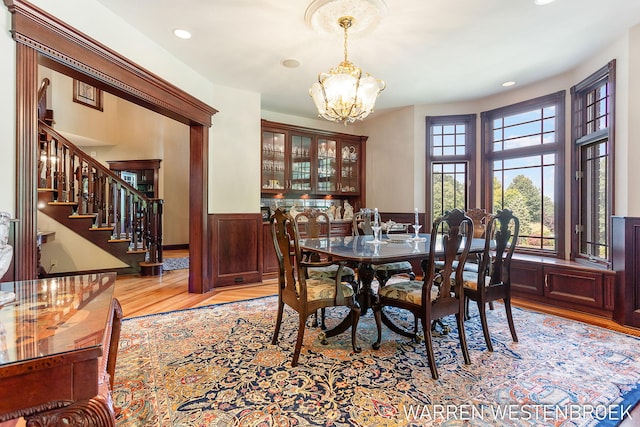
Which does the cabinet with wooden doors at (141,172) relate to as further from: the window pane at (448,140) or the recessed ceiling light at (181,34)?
the window pane at (448,140)

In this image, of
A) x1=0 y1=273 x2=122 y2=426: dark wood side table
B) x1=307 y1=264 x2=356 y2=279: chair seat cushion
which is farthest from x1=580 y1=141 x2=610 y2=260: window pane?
x1=0 y1=273 x2=122 y2=426: dark wood side table

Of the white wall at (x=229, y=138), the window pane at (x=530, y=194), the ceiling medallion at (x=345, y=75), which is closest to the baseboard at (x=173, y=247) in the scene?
the white wall at (x=229, y=138)

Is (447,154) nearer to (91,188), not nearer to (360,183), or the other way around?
(360,183)

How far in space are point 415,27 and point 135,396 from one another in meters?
3.58

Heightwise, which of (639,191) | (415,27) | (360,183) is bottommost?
(639,191)

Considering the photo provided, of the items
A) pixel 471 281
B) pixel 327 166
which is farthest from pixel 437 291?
pixel 327 166

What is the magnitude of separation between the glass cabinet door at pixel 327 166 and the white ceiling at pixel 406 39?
1.60m

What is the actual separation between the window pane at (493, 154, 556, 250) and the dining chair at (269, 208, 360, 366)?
3.36 metres

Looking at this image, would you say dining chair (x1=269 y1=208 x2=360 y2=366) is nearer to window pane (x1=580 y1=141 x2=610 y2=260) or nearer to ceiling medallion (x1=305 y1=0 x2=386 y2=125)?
ceiling medallion (x1=305 y1=0 x2=386 y2=125)

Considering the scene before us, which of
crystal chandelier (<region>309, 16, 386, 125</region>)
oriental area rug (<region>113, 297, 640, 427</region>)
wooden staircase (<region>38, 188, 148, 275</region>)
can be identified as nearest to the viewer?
oriental area rug (<region>113, 297, 640, 427</region>)

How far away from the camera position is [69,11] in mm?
2271

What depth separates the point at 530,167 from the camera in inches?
171

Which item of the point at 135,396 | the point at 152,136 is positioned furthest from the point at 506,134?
the point at 152,136

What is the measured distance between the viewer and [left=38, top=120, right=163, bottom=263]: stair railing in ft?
→ 16.0
